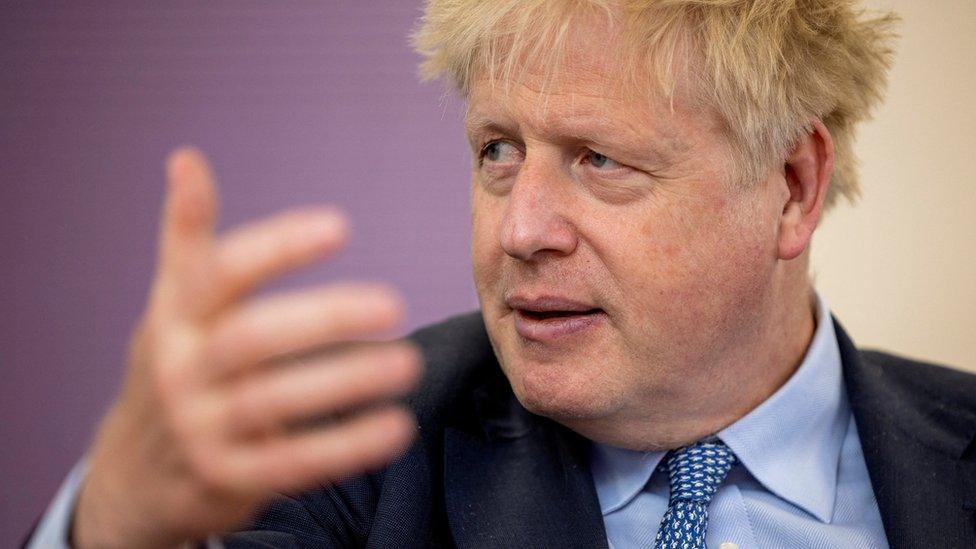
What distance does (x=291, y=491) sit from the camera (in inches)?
58.9

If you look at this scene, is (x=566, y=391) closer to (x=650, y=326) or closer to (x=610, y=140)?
(x=650, y=326)

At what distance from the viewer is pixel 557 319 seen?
1.46 metres

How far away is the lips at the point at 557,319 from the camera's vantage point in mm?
1440

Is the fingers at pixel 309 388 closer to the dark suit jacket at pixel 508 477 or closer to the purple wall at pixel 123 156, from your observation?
the dark suit jacket at pixel 508 477

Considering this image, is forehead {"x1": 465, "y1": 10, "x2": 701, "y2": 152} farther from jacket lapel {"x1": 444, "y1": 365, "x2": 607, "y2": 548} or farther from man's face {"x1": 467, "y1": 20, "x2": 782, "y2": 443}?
jacket lapel {"x1": 444, "y1": 365, "x2": 607, "y2": 548}

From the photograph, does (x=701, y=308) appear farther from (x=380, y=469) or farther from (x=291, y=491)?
(x=291, y=491)

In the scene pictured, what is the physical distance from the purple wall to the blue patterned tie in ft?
3.50

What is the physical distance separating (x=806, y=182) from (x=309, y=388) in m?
1.09

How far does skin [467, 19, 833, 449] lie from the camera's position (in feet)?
4.71

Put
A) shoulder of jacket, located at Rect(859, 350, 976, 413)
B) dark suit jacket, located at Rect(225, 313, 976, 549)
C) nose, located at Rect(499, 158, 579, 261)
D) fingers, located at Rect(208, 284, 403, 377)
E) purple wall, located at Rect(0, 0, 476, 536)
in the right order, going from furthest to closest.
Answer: purple wall, located at Rect(0, 0, 476, 536) < shoulder of jacket, located at Rect(859, 350, 976, 413) < dark suit jacket, located at Rect(225, 313, 976, 549) < nose, located at Rect(499, 158, 579, 261) < fingers, located at Rect(208, 284, 403, 377)

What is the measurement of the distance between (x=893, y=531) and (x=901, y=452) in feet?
0.50

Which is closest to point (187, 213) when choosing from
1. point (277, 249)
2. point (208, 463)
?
point (277, 249)

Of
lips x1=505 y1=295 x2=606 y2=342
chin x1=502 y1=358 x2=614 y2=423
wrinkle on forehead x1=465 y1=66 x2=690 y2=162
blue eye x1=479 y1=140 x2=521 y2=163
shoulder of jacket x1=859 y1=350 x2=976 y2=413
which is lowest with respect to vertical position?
shoulder of jacket x1=859 y1=350 x2=976 y2=413

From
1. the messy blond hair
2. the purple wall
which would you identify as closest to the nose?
the messy blond hair
